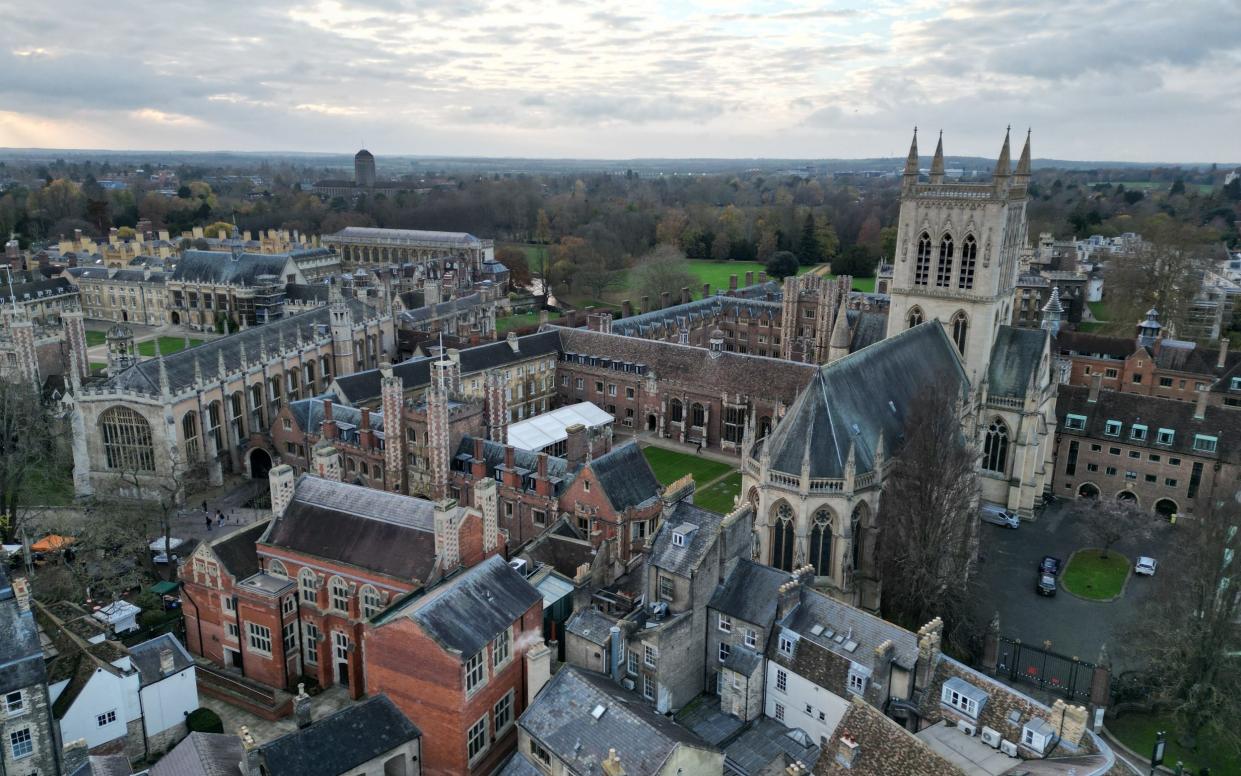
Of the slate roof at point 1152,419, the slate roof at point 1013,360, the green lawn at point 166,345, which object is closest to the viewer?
the slate roof at point 1152,419

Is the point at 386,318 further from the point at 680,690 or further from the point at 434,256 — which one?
the point at 434,256

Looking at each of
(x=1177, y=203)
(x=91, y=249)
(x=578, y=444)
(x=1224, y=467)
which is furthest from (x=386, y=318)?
(x=1177, y=203)

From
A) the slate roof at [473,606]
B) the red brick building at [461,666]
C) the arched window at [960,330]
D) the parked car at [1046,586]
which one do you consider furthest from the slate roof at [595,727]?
the arched window at [960,330]

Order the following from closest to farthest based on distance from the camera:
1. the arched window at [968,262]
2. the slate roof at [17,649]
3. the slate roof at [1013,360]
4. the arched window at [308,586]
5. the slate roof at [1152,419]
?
1. the slate roof at [17,649]
2. the arched window at [308,586]
3. the slate roof at [1152,419]
4. the arched window at [968,262]
5. the slate roof at [1013,360]

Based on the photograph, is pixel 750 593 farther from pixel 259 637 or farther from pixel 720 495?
pixel 720 495

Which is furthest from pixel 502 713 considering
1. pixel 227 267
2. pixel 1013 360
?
pixel 227 267

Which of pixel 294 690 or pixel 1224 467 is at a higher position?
Result: pixel 1224 467

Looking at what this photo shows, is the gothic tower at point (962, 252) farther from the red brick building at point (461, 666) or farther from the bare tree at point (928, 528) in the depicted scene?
the red brick building at point (461, 666)
